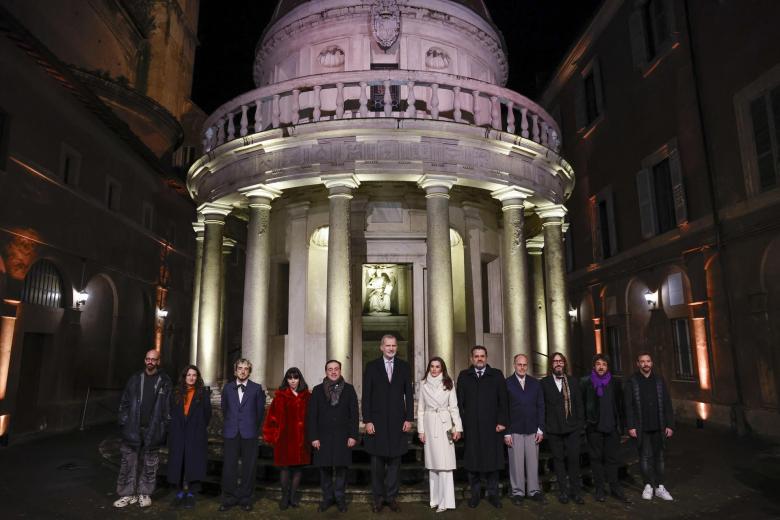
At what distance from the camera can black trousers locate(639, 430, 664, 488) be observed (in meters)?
7.48

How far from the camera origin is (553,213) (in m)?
12.8

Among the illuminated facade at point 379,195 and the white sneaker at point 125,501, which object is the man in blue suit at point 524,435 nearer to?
the illuminated facade at point 379,195

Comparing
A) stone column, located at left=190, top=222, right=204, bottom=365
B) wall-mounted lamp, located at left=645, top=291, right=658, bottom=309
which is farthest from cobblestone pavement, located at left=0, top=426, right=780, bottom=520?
wall-mounted lamp, located at left=645, top=291, right=658, bottom=309

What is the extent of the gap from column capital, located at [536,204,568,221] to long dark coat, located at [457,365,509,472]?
6.55 metres

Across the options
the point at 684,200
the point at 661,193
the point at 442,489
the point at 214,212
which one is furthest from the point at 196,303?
the point at 661,193

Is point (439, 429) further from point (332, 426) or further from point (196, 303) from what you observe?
point (196, 303)

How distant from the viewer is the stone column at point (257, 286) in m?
11.0

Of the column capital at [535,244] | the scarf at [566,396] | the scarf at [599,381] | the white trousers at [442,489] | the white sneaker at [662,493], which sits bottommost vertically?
the white sneaker at [662,493]

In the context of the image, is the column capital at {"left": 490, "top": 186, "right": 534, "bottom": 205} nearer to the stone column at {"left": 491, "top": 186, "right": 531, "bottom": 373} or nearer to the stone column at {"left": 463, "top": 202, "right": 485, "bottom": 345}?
the stone column at {"left": 491, "top": 186, "right": 531, "bottom": 373}

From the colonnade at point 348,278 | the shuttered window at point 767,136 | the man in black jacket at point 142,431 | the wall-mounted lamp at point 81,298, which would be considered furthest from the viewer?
the wall-mounted lamp at point 81,298

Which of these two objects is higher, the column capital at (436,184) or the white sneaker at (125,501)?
the column capital at (436,184)

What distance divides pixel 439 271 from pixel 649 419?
445 centimetres

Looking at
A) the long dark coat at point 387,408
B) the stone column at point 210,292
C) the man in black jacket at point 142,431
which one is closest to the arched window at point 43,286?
the stone column at point 210,292

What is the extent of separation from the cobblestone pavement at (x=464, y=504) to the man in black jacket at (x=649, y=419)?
0.30 m
